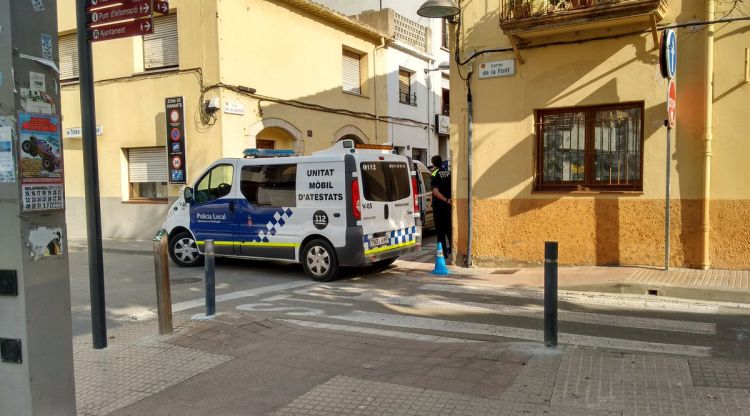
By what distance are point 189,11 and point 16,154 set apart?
12799 millimetres

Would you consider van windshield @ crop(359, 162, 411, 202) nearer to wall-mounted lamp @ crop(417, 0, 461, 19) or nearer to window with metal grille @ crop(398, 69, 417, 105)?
wall-mounted lamp @ crop(417, 0, 461, 19)

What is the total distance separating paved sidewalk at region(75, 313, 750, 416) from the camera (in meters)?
4.08

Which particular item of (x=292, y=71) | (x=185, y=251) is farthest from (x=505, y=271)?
(x=292, y=71)

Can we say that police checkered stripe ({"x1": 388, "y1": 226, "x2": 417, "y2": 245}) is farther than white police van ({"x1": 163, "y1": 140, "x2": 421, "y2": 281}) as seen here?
Yes

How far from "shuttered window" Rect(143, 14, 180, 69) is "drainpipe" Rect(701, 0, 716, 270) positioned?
12011mm

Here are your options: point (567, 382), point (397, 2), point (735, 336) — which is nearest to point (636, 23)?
point (735, 336)

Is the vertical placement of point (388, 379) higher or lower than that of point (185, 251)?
lower

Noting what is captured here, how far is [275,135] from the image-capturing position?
56.1 ft

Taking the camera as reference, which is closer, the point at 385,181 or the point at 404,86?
the point at 385,181

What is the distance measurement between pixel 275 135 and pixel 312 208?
8.05m

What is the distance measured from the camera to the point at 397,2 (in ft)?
78.7

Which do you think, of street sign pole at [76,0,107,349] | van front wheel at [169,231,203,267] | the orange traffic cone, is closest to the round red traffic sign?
the orange traffic cone

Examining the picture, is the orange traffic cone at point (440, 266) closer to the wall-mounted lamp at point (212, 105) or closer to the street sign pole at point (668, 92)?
the street sign pole at point (668, 92)

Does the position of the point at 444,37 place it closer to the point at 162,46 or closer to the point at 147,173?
the point at 162,46
